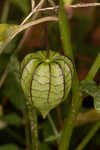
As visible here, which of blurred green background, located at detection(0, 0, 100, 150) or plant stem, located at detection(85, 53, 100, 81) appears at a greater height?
plant stem, located at detection(85, 53, 100, 81)

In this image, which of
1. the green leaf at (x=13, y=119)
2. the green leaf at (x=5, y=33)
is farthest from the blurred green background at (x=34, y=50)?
the green leaf at (x=5, y=33)

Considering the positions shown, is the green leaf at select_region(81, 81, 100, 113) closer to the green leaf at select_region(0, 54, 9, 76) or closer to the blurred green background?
the blurred green background

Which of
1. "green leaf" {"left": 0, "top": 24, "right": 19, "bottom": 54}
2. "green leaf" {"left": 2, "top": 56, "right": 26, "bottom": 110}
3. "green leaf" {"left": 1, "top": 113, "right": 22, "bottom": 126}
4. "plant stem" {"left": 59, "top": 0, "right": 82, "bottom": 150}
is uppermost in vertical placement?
"green leaf" {"left": 0, "top": 24, "right": 19, "bottom": 54}

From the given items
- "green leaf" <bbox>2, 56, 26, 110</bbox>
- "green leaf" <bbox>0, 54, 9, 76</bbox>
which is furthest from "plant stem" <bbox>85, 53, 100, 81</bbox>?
"green leaf" <bbox>0, 54, 9, 76</bbox>

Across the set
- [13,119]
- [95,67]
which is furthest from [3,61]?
[95,67]

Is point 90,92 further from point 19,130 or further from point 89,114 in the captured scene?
point 19,130

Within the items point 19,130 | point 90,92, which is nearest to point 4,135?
point 19,130

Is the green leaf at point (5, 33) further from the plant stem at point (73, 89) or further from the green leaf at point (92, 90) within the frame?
the green leaf at point (92, 90)

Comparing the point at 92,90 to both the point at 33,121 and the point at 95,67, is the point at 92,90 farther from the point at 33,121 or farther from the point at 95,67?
the point at 33,121

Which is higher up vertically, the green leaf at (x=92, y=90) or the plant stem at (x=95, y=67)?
the plant stem at (x=95, y=67)

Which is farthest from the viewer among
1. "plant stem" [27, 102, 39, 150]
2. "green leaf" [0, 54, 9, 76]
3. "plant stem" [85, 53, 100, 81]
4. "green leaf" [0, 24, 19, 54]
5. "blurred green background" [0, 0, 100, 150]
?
"green leaf" [0, 54, 9, 76]

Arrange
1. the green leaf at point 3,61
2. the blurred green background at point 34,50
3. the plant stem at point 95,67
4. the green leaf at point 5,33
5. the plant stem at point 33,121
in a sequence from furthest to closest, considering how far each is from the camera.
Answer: the green leaf at point 3,61, the blurred green background at point 34,50, the plant stem at point 33,121, the plant stem at point 95,67, the green leaf at point 5,33
